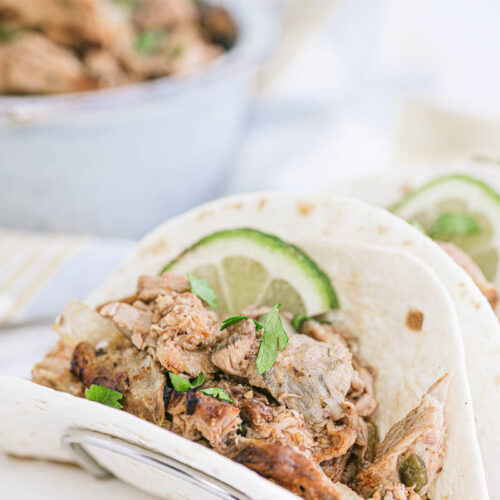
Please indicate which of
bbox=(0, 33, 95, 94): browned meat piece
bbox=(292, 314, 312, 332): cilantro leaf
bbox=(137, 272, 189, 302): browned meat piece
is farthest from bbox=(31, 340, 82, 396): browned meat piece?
bbox=(0, 33, 95, 94): browned meat piece

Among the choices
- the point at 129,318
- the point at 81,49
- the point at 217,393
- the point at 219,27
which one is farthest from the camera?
the point at 219,27

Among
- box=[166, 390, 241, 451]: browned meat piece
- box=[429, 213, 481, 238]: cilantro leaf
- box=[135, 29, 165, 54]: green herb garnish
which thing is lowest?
box=[166, 390, 241, 451]: browned meat piece

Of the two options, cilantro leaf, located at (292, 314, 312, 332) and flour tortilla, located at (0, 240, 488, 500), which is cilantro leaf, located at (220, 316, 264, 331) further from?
flour tortilla, located at (0, 240, 488, 500)

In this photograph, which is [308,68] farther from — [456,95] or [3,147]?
[3,147]

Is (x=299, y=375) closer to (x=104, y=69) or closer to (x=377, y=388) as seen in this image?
(x=377, y=388)

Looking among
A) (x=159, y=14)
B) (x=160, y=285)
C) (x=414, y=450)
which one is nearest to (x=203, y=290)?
(x=160, y=285)

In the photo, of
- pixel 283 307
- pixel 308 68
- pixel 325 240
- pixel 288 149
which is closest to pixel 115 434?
pixel 283 307

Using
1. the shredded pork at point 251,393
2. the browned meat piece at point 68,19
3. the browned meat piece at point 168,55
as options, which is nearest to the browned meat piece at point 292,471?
the shredded pork at point 251,393
